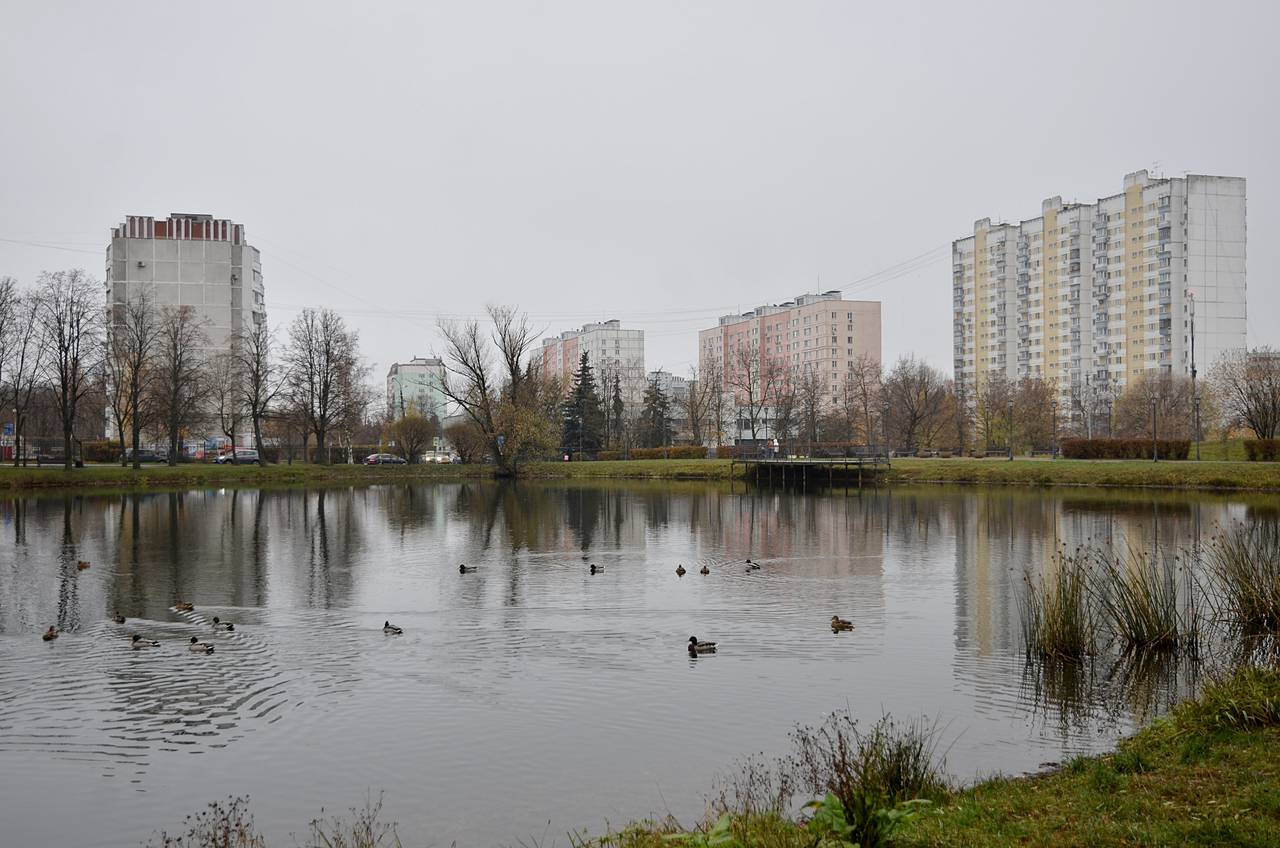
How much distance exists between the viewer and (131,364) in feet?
222

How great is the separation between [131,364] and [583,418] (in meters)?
42.0

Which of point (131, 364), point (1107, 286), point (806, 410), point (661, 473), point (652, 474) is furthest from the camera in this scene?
point (1107, 286)

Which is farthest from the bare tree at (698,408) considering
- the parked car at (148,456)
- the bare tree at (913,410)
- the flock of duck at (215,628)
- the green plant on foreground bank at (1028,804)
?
the green plant on foreground bank at (1028,804)

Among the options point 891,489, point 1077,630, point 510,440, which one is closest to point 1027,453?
point 891,489

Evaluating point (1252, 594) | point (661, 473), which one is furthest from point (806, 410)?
point (1252, 594)

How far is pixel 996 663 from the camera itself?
15.5m

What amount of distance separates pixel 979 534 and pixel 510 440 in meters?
51.8

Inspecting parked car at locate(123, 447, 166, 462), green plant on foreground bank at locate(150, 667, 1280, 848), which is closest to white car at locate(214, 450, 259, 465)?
parked car at locate(123, 447, 166, 462)

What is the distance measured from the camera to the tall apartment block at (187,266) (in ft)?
317

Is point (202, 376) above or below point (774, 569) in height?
above

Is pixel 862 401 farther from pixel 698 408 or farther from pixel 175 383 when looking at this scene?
pixel 175 383

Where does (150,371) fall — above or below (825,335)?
below

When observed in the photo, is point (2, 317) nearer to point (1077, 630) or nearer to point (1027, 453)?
point (1077, 630)

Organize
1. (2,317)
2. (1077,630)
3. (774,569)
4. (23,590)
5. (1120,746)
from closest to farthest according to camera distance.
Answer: (1120,746) < (1077,630) < (23,590) < (774,569) < (2,317)
